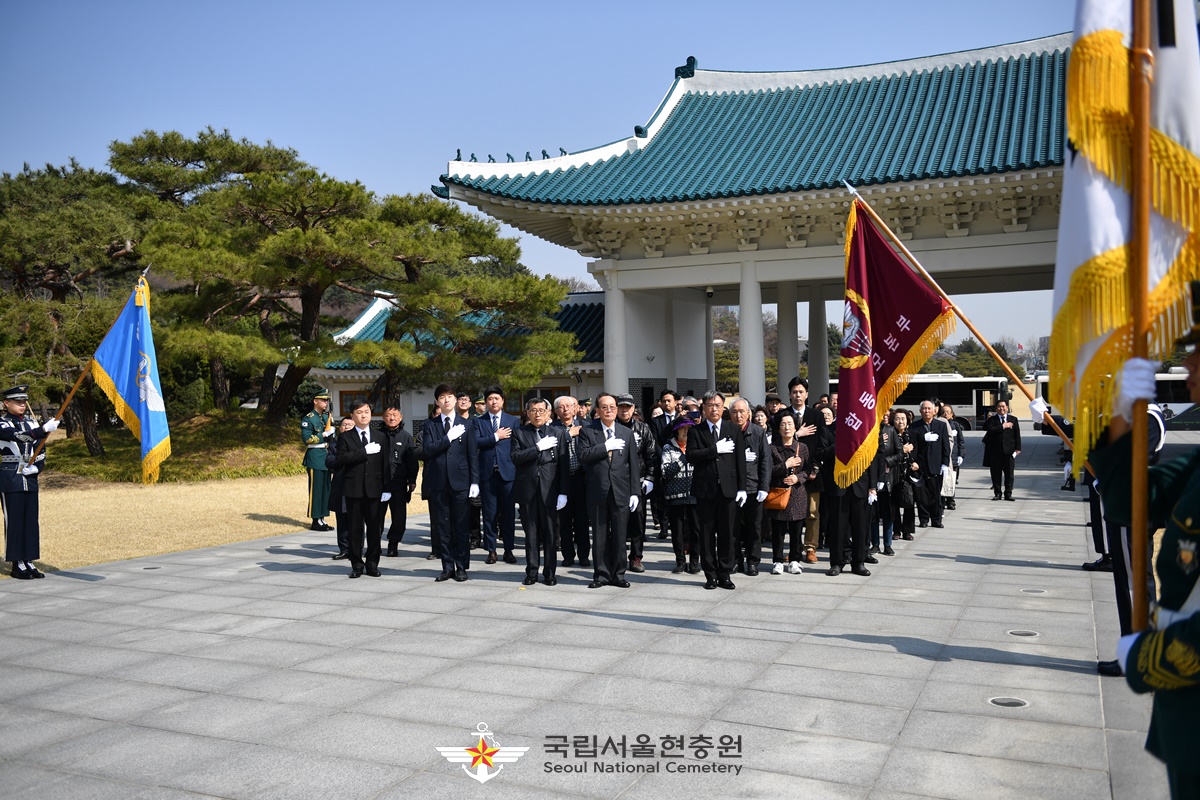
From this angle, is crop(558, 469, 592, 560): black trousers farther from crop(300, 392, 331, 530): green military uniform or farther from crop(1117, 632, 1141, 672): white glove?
crop(1117, 632, 1141, 672): white glove

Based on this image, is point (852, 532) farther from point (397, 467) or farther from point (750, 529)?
point (397, 467)

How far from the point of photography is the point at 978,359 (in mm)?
70438

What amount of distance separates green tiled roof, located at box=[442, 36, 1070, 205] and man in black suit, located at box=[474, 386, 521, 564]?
26.3 ft

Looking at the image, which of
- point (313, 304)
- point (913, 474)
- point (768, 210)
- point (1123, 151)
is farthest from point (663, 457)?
point (313, 304)

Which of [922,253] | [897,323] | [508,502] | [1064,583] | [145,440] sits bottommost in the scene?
[1064,583]

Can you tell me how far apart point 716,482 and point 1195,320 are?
5.73 metres

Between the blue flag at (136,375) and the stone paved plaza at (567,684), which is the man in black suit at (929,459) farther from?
the blue flag at (136,375)

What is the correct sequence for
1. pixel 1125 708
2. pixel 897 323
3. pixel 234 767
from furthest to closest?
1. pixel 897 323
2. pixel 1125 708
3. pixel 234 767

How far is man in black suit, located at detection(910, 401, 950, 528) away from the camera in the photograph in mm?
12148

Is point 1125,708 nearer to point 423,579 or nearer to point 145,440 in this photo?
point 423,579

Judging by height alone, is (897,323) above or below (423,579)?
above

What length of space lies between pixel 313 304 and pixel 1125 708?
69.7ft

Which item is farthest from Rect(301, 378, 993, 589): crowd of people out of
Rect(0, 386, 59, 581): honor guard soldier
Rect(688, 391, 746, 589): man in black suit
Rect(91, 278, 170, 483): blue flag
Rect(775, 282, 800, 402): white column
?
Rect(775, 282, 800, 402): white column

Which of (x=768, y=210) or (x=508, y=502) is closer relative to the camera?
(x=508, y=502)
